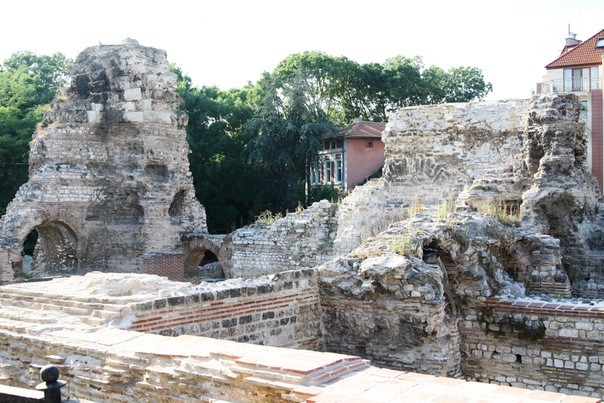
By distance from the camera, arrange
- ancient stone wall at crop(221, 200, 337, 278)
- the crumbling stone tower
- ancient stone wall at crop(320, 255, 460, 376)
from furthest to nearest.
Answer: the crumbling stone tower, ancient stone wall at crop(221, 200, 337, 278), ancient stone wall at crop(320, 255, 460, 376)

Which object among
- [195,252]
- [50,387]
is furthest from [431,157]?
[50,387]

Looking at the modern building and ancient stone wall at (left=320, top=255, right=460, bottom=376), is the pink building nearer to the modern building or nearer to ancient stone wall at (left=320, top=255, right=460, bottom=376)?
the modern building

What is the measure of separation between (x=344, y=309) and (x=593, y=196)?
667 centimetres

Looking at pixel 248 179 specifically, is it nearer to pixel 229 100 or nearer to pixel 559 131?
pixel 229 100

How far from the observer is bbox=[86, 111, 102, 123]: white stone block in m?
19.2

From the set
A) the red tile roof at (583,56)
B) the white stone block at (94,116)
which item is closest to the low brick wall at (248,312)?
the white stone block at (94,116)

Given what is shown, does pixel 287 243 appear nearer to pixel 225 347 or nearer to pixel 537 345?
pixel 537 345

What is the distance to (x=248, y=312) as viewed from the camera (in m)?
7.72

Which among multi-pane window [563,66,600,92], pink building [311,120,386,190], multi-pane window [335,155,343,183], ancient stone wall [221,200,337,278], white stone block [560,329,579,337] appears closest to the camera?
white stone block [560,329,579,337]

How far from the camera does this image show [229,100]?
108 feet

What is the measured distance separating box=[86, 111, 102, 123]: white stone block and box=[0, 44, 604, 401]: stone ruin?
0.09 meters

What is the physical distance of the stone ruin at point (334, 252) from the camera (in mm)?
7023

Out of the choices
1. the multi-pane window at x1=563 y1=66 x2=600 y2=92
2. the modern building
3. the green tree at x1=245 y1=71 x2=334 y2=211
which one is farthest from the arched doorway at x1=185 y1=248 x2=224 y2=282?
the multi-pane window at x1=563 y1=66 x2=600 y2=92

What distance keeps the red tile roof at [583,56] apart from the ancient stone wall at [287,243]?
20176mm
